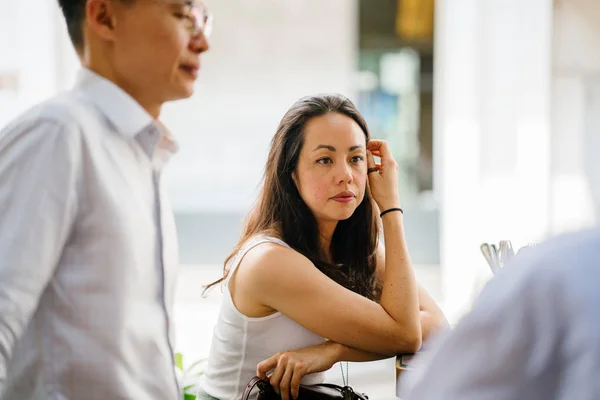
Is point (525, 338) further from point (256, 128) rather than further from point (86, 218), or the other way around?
point (256, 128)

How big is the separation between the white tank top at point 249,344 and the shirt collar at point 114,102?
749mm

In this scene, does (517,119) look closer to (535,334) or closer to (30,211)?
(30,211)

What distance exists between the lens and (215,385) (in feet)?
6.10

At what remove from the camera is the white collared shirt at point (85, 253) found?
1.04m

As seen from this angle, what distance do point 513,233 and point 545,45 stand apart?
2.95ft

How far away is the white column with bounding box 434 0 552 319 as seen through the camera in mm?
3668

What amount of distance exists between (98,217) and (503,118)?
2918mm

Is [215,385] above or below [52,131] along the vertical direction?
below

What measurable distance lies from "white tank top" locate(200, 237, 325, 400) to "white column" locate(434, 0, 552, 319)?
6.56 feet

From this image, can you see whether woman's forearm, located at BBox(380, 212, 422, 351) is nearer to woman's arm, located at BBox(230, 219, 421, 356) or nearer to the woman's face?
woman's arm, located at BBox(230, 219, 421, 356)

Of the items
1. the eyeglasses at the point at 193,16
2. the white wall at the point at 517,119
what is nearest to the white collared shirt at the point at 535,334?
the eyeglasses at the point at 193,16

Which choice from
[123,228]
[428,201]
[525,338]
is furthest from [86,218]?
[428,201]

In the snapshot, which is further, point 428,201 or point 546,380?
point 428,201

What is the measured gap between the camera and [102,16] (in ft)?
3.74
